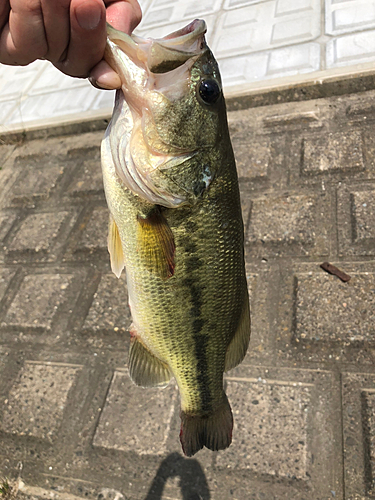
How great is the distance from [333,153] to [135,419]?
8.83 feet

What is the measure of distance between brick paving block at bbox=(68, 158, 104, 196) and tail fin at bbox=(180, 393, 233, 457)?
2.86 meters

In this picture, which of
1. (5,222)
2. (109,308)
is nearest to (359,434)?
(109,308)

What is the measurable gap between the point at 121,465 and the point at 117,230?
1600 mm

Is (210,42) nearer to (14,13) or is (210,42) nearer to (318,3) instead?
(318,3)

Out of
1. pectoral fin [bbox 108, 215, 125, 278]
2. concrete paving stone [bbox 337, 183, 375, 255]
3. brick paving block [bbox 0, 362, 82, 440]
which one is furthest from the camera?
concrete paving stone [bbox 337, 183, 375, 255]

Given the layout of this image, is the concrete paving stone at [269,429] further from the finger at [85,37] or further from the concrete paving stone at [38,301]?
the finger at [85,37]

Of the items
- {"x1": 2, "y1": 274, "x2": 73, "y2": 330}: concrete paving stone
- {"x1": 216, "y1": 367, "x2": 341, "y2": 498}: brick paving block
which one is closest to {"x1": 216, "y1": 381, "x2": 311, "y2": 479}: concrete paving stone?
{"x1": 216, "y1": 367, "x2": 341, "y2": 498}: brick paving block

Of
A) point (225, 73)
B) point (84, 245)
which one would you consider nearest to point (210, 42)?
point (225, 73)

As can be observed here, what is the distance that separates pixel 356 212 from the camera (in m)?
3.11

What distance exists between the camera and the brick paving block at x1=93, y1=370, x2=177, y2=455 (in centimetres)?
239

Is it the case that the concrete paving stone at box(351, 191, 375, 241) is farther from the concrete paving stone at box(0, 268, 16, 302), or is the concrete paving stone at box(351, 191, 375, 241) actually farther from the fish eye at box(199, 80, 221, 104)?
the concrete paving stone at box(0, 268, 16, 302)

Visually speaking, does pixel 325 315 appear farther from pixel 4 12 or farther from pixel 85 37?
pixel 4 12

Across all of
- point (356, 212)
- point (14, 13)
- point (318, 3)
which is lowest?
point (356, 212)

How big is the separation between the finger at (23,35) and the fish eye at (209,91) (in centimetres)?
46
